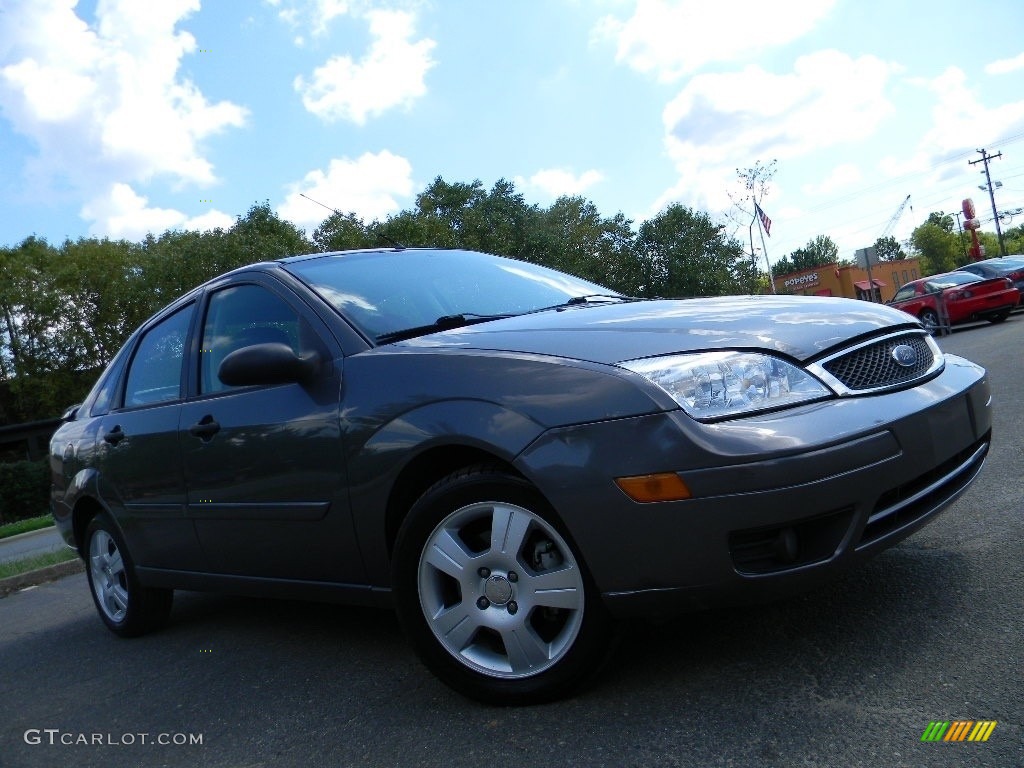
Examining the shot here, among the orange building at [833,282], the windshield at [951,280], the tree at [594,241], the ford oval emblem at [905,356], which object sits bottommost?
the orange building at [833,282]

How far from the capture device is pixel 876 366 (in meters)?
2.94

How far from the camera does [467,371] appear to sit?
296 centimetres

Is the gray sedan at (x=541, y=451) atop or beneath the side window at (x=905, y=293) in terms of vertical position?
atop

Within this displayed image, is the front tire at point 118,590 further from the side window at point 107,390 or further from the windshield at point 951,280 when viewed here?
the windshield at point 951,280

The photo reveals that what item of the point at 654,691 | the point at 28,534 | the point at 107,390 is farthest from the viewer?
the point at 28,534

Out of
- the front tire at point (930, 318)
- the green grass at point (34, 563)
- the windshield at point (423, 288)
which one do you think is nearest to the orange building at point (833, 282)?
the front tire at point (930, 318)

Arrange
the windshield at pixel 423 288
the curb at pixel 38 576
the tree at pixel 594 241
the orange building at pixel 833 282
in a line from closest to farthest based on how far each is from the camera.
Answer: the windshield at pixel 423 288, the curb at pixel 38 576, the tree at pixel 594 241, the orange building at pixel 833 282

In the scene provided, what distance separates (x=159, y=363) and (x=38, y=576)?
4403mm

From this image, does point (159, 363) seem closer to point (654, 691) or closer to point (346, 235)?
point (654, 691)

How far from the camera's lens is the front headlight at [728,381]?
2.60 meters

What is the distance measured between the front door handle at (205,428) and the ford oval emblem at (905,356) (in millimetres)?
2506

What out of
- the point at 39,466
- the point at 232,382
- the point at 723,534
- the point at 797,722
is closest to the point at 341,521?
the point at 232,382

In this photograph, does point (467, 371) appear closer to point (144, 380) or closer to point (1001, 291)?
point (144, 380)

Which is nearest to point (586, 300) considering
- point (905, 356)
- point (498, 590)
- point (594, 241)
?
point (905, 356)
